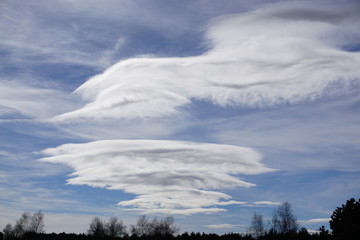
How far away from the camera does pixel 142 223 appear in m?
105

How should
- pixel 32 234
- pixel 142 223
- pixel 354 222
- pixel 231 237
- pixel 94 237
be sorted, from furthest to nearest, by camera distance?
1. pixel 142 223
2. pixel 32 234
3. pixel 94 237
4. pixel 231 237
5. pixel 354 222

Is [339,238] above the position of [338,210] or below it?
below

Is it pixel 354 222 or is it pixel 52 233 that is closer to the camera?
pixel 354 222

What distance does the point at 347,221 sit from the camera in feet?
64.3

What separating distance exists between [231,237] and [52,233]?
26013mm

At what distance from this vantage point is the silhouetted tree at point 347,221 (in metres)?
19.2

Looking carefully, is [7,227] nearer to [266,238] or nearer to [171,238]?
[171,238]

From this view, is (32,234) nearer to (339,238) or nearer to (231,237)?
(231,237)

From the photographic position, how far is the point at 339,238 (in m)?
19.7

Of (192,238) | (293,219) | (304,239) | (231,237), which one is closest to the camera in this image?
(304,239)

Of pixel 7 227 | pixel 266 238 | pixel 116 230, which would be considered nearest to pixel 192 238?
pixel 266 238

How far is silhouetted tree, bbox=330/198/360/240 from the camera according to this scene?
19203mm

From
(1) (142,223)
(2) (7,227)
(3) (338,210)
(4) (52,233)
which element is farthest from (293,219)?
(2) (7,227)

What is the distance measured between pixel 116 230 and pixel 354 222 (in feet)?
323
